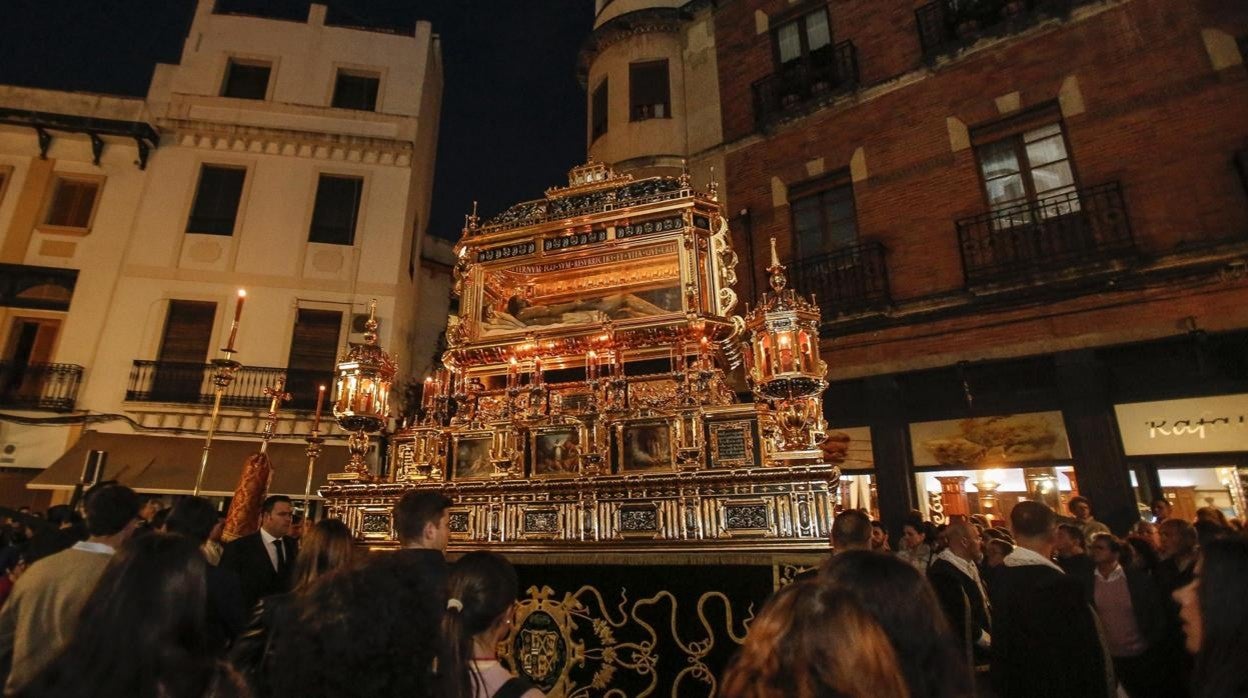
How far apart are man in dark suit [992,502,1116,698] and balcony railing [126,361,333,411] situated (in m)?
12.6

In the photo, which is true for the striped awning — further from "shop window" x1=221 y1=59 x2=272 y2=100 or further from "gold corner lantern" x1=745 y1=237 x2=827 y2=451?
"gold corner lantern" x1=745 y1=237 x2=827 y2=451

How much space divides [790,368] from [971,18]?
384 inches

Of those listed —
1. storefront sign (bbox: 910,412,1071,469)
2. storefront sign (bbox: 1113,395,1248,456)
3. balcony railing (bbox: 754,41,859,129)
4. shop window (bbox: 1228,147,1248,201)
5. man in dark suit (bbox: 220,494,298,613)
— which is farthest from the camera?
balcony railing (bbox: 754,41,859,129)

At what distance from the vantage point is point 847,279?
1075 centimetres

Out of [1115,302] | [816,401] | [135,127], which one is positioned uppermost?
[135,127]

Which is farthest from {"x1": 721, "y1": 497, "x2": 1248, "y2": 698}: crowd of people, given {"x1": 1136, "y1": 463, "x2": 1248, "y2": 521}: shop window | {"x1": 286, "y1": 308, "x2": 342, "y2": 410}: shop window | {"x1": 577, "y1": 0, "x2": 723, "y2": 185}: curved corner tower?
{"x1": 286, "y1": 308, "x2": 342, "y2": 410}: shop window

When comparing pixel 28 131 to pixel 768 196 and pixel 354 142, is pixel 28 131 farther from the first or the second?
pixel 768 196

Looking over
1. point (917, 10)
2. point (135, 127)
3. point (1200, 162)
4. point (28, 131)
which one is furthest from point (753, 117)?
point (28, 131)

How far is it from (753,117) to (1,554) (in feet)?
43.7

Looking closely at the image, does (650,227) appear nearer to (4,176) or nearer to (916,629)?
(916,629)

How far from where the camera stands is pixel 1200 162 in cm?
824

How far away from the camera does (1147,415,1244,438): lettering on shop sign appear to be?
316 inches

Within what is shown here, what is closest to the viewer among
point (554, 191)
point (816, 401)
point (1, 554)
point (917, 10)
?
point (816, 401)

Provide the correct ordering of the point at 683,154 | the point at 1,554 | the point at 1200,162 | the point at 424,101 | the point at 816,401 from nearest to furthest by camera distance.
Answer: the point at 816,401 < the point at 1,554 < the point at 1200,162 < the point at 683,154 < the point at 424,101
